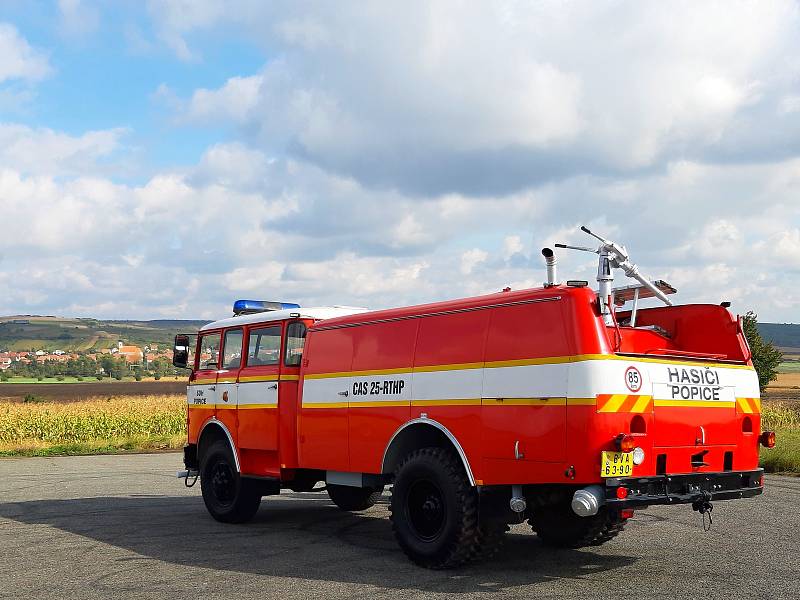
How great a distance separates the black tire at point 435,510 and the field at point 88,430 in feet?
65.8

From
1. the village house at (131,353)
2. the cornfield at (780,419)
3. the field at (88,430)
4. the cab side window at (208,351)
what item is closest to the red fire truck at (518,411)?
the cab side window at (208,351)

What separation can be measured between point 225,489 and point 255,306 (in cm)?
245

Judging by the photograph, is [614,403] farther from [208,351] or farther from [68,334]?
[68,334]

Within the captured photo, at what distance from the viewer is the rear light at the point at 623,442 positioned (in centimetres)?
760

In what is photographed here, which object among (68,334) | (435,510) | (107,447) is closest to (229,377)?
(435,510)

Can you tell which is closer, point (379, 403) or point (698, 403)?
point (698, 403)

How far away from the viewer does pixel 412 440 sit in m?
9.34

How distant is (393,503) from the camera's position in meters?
9.17

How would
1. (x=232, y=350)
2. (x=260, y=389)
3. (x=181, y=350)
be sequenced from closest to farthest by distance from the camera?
1. (x=260, y=389)
2. (x=232, y=350)
3. (x=181, y=350)

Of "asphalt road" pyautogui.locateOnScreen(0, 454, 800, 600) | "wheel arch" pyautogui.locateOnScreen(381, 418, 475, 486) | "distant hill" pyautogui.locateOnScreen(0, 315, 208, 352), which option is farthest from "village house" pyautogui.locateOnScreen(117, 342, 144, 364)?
"wheel arch" pyautogui.locateOnScreen(381, 418, 475, 486)

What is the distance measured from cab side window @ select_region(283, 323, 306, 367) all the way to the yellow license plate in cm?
454

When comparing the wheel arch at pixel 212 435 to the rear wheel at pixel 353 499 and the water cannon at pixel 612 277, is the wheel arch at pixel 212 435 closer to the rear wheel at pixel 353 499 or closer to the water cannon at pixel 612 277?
the rear wheel at pixel 353 499

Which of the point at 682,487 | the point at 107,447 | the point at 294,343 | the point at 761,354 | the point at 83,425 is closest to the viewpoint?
the point at 682,487

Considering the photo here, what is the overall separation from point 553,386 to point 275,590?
116 inches
